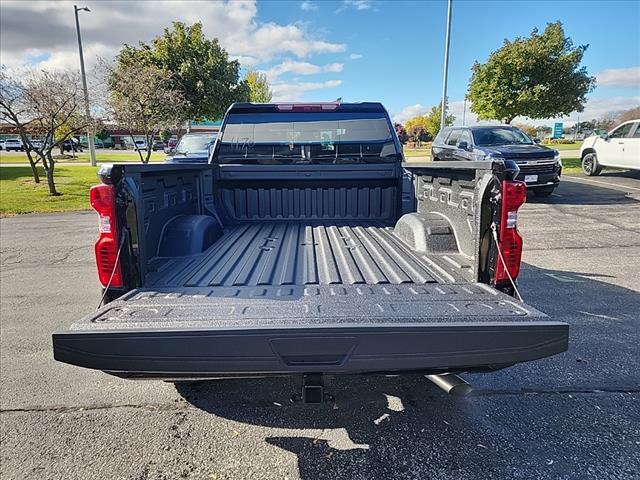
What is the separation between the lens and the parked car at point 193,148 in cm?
1242

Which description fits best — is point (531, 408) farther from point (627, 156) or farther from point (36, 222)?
point (627, 156)

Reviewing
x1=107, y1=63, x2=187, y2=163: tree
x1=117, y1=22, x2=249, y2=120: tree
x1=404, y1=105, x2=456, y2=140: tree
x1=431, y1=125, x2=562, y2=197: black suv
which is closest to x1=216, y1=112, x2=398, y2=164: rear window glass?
x1=431, y1=125, x2=562, y2=197: black suv

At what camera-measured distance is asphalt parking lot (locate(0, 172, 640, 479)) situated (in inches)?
91.2

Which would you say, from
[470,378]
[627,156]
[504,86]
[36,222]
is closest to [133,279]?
[470,378]

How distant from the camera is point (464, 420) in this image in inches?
107

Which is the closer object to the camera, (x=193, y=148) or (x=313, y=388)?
(x=313, y=388)

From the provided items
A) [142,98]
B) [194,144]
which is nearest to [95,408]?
[194,144]

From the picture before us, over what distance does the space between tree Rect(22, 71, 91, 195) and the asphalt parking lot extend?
12.2m

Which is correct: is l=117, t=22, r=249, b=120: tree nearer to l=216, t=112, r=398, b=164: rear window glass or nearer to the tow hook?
l=216, t=112, r=398, b=164: rear window glass

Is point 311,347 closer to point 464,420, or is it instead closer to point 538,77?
point 464,420

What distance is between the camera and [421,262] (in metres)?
2.94

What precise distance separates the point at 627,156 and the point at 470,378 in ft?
48.1

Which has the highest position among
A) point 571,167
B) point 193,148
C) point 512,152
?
point 193,148

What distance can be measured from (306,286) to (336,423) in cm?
99
